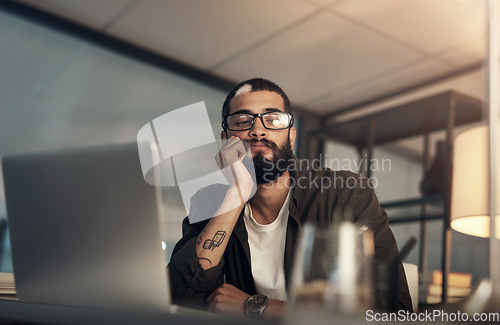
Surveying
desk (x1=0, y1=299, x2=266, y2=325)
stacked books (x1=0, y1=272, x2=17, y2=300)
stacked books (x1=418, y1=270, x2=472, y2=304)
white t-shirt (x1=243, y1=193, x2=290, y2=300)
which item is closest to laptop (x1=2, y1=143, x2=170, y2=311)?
desk (x1=0, y1=299, x2=266, y2=325)

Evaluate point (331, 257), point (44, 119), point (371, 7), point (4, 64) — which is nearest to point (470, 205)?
point (371, 7)

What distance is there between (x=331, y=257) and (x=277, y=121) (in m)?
1.22

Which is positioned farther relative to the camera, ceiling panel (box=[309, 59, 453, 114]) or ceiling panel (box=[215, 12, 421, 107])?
ceiling panel (box=[309, 59, 453, 114])

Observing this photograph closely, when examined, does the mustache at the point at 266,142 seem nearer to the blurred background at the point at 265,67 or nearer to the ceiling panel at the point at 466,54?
the blurred background at the point at 265,67

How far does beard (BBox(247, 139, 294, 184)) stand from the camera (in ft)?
5.40

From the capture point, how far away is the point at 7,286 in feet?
3.34

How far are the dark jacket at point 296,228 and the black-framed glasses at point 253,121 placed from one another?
0.18 meters

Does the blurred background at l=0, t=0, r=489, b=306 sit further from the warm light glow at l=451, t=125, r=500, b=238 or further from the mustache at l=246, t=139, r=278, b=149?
the mustache at l=246, t=139, r=278, b=149

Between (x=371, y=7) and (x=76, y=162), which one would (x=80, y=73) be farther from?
(x=76, y=162)

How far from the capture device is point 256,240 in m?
1.53

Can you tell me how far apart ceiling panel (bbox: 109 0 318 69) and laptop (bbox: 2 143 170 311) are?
2103 mm

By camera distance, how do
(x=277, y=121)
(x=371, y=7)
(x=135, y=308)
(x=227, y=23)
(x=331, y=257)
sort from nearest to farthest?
(x=331, y=257) < (x=135, y=308) < (x=277, y=121) < (x=371, y=7) < (x=227, y=23)

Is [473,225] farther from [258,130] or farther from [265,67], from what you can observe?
[265,67]

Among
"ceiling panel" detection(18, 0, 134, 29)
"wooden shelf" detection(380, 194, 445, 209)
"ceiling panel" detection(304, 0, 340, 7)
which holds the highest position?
"ceiling panel" detection(18, 0, 134, 29)
